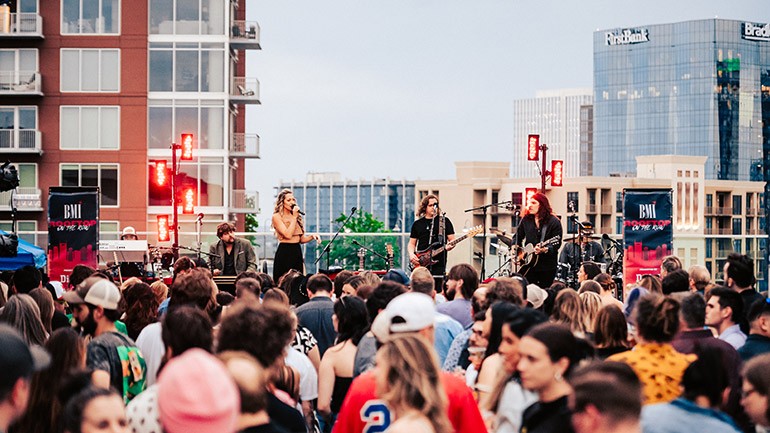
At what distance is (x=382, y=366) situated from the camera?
197 inches

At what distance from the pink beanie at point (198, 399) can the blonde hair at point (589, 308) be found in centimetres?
497

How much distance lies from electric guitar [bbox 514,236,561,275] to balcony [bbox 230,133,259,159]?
36.2 meters

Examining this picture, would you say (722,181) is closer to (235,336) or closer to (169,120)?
(169,120)

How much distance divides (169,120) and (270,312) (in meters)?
45.5

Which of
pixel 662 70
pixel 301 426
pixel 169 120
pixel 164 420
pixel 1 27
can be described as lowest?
pixel 301 426

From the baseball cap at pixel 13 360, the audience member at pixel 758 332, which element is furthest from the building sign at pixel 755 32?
the baseball cap at pixel 13 360

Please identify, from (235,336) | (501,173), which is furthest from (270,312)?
(501,173)

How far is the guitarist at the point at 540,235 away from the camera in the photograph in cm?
1642

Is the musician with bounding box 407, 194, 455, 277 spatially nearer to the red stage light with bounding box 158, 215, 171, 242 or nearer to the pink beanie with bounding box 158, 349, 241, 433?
the pink beanie with bounding box 158, 349, 241, 433

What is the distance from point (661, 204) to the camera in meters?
18.4

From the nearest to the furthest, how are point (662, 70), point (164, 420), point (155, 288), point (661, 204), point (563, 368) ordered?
point (164, 420) → point (563, 368) → point (155, 288) → point (661, 204) → point (662, 70)

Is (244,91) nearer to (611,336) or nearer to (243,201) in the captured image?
(243,201)

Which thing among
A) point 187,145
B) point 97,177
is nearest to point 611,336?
point 187,145

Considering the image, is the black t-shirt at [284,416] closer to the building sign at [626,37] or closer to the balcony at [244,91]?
the balcony at [244,91]
